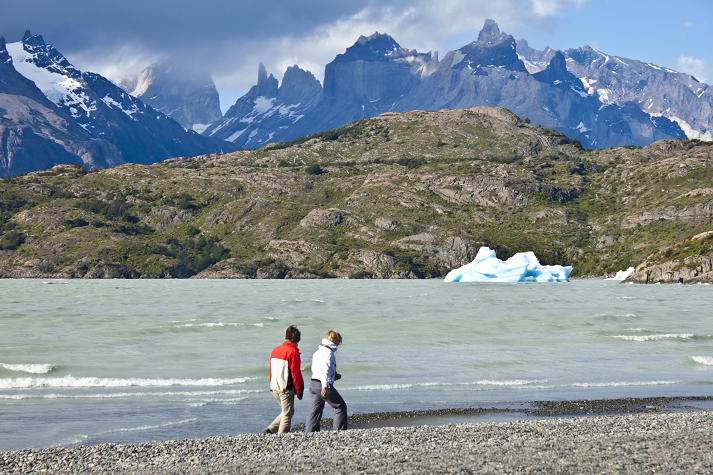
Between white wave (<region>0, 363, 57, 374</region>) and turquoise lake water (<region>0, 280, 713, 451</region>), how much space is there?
77 mm

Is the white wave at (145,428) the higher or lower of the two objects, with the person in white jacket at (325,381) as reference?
lower

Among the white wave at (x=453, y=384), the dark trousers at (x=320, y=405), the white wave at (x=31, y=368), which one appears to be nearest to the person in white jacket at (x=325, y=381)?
the dark trousers at (x=320, y=405)

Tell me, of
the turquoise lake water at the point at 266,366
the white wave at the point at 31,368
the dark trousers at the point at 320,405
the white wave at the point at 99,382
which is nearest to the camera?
the dark trousers at the point at 320,405

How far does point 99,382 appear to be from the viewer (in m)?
22.6

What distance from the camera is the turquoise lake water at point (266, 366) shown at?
1758 centimetres

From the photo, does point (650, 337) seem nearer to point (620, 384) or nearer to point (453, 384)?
point (620, 384)

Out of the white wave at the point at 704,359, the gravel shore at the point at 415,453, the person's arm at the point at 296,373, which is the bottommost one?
the white wave at the point at 704,359

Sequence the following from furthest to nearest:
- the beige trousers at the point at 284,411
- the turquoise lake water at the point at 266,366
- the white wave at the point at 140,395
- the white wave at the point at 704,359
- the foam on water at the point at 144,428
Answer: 1. the white wave at the point at 704,359
2. the white wave at the point at 140,395
3. the turquoise lake water at the point at 266,366
4. the foam on water at the point at 144,428
5. the beige trousers at the point at 284,411

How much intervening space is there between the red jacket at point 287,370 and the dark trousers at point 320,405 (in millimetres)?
383

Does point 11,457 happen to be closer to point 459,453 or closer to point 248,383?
point 459,453

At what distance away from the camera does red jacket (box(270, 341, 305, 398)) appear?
13.3m

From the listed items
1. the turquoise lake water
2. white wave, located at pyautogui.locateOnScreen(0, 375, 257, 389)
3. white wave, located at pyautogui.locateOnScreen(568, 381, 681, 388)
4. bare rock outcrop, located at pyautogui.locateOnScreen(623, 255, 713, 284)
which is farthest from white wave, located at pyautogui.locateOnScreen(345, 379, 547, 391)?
bare rock outcrop, located at pyautogui.locateOnScreen(623, 255, 713, 284)

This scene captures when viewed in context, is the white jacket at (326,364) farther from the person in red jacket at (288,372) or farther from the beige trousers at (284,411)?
the beige trousers at (284,411)

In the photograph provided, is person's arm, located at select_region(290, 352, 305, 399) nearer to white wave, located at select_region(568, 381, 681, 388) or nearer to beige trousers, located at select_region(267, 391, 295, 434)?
beige trousers, located at select_region(267, 391, 295, 434)
